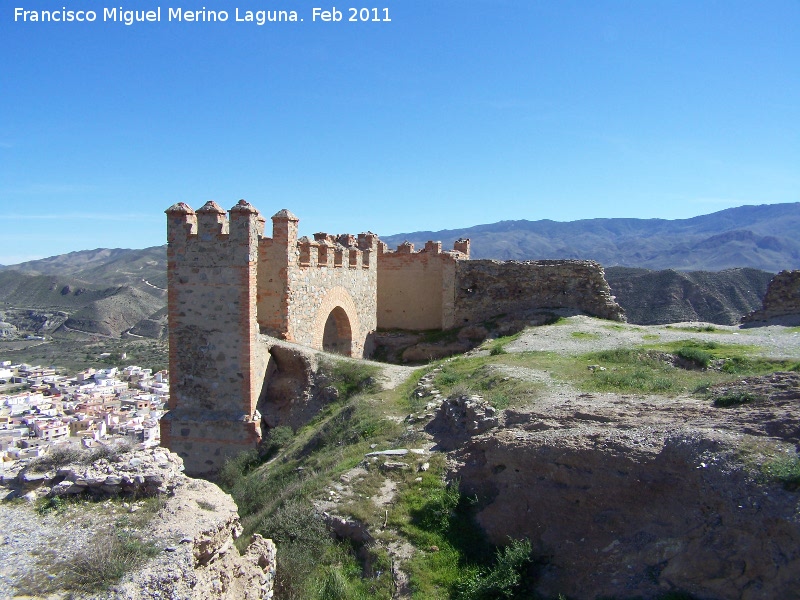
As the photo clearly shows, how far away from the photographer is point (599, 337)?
1338cm

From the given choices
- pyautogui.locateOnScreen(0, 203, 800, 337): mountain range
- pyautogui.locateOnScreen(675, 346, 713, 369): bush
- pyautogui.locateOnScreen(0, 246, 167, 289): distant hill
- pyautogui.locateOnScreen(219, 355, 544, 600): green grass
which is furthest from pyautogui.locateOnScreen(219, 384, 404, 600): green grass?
pyautogui.locateOnScreen(0, 246, 167, 289): distant hill

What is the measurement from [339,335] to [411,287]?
10.6 ft

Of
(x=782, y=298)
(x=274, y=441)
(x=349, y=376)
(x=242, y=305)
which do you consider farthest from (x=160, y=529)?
(x=782, y=298)

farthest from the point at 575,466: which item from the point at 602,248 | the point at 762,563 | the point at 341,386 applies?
the point at 602,248

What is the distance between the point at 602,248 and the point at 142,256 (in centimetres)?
9541

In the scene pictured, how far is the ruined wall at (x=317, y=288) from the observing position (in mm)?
12305

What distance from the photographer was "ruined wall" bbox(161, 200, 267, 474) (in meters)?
10.8

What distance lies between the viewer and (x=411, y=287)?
18.3 metres

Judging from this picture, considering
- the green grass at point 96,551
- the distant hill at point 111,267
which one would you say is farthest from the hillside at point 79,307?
the green grass at point 96,551

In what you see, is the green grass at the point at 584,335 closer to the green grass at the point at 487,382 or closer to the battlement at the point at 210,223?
the green grass at the point at 487,382

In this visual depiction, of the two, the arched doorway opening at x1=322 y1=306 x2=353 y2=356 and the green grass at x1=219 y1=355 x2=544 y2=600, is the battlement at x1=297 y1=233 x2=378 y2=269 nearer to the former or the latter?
the arched doorway opening at x1=322 y1=306 x2=353 y2=356

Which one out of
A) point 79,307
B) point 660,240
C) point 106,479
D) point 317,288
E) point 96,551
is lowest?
point 79,307

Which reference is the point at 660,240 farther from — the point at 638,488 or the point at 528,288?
the point at 638,488

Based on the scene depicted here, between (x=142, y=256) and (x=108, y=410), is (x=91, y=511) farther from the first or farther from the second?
(x=142, y=256)
